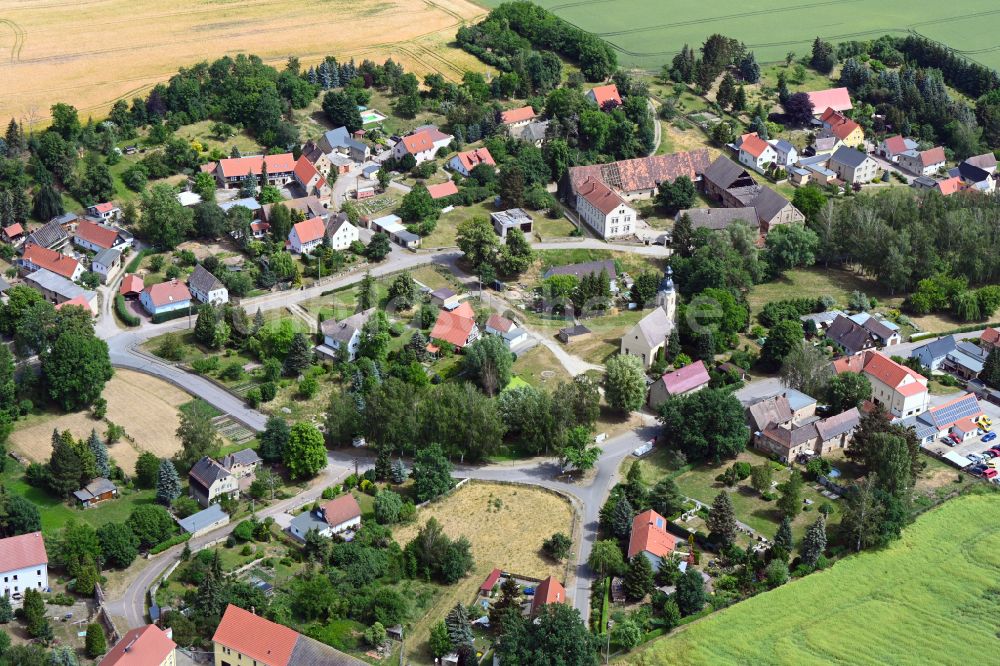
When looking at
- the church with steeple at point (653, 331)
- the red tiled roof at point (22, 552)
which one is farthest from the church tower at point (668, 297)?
the red tiled roof at point (22, 552)

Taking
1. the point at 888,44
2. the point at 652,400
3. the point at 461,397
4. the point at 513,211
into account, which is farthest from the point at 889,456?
the point at 888,44

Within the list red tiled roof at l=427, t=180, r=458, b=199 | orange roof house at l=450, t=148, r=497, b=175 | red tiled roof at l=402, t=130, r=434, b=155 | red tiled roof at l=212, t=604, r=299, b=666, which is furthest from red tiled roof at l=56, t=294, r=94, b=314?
orange roof house at l=450, t=148, r=497, b=175

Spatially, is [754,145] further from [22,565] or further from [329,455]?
[22,565]

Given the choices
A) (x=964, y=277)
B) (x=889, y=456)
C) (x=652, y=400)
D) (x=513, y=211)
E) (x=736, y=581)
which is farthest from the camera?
(x=513, y=211)

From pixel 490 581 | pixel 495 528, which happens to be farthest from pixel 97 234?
pixel 490 581

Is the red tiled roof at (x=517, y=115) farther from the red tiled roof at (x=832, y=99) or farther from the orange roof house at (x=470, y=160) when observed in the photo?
the red tiled roof at (x=832, y=99)

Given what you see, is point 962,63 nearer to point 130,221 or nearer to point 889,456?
point 889,456
